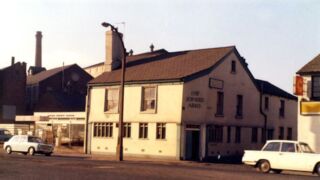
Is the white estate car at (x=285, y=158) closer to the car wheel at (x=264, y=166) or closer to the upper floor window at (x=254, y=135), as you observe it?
the car wheel at (x=264, y=166)

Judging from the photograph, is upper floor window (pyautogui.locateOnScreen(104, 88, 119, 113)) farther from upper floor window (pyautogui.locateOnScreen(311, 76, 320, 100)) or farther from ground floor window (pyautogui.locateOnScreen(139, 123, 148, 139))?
upper floor window (pyautogui.locateOnScreen(311, 76, 320, 100))

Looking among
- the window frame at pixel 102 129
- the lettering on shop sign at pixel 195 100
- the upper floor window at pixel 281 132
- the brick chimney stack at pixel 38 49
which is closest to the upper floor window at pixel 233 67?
the lettering on shop sign at pixel 195 100

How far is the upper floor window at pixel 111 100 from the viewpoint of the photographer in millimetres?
41188

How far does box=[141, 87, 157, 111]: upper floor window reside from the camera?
38438 millimetres

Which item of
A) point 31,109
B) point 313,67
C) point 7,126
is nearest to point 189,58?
point 313,67

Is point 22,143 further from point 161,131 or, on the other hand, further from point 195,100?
point 195,100

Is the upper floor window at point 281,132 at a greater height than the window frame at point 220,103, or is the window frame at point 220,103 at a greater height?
the window frame at point 220,103

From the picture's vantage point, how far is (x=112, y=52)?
44.9m

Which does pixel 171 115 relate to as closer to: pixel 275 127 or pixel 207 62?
pixel 207 62

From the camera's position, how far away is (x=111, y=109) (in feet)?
136

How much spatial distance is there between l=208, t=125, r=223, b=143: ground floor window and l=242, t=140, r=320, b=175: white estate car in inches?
498

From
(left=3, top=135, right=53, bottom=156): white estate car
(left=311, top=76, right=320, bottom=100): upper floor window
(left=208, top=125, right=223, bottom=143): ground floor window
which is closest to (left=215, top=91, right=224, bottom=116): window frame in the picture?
(left=208, top=125, right=223, bottom=143): ground floor window

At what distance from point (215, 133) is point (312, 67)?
30.9 ft

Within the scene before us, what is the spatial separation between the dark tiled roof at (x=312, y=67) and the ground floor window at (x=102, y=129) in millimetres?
15631
